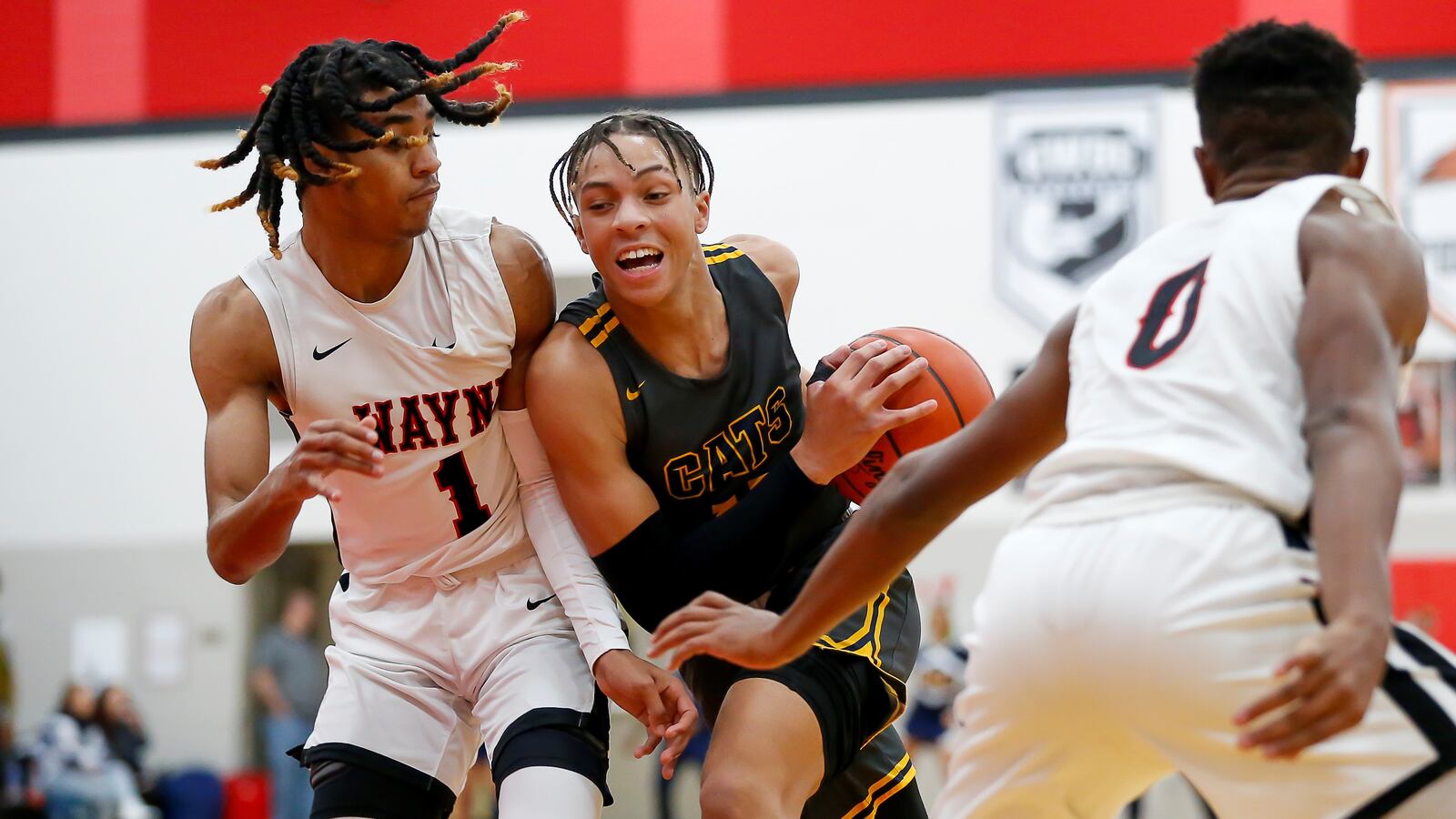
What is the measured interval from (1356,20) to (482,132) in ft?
18.0

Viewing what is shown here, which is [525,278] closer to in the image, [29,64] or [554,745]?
[554,745]

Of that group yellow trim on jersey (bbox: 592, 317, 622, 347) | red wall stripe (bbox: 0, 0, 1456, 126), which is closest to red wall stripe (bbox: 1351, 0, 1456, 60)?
red wall stripe (bbox: 0, 0, 1456, 126)

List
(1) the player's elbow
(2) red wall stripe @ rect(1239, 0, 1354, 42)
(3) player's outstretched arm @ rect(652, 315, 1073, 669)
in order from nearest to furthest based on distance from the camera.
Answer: (3) player's outstretched arm @ rect(652, 315, 1073, 669)
(1) the player's elbow
(2) red wall stripe @ rect(1239, 0, 1354, 42)

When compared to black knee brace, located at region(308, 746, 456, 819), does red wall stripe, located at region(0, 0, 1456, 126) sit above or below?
above

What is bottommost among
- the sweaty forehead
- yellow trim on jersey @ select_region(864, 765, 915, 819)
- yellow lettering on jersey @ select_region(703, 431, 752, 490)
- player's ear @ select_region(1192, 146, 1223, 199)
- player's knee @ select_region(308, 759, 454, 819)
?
yellow trim on jersey @ select_region(864, 765, 915, 819)

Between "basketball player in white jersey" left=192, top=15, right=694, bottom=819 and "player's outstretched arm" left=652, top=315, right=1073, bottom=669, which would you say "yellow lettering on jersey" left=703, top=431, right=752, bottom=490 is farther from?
"player's outstretched arm" left=652, top=315, right=1073, bottom=669

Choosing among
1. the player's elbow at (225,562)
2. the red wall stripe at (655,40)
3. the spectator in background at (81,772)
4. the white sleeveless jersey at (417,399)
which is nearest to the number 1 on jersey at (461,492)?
the white sleeveless jersey at (417,399)

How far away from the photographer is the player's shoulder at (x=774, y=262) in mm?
3582

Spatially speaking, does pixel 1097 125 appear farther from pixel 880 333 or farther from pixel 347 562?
pixel 347 562

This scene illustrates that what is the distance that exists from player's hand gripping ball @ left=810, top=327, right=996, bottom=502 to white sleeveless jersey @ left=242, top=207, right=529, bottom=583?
0.73 m

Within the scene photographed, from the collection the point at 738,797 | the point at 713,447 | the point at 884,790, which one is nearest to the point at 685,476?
the point at 713,447

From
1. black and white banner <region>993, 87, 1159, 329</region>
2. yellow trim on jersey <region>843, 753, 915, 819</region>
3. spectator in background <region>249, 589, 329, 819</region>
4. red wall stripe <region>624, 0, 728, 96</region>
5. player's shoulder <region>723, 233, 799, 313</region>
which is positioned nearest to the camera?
yellow trim on jersey <region>843, 753, 915, 819</region>

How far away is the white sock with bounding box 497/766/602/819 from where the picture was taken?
2934 mm

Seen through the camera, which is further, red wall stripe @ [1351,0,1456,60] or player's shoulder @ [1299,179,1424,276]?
red wall stripe @ [1351,0,1456,60]
